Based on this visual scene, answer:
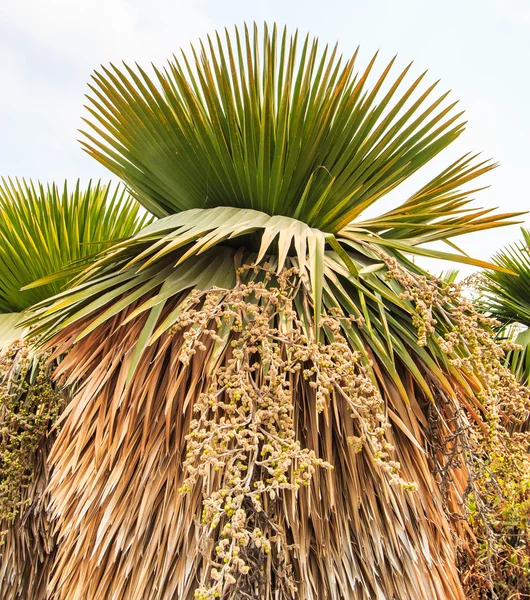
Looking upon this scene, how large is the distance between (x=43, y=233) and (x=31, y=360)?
47.5 inches

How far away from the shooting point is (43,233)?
11.9 feet

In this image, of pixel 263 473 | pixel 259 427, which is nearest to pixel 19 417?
pixel 263 473

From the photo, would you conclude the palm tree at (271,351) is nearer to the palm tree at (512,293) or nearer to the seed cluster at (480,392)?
the seed cluster at (480,392)

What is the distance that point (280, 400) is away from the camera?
1.47 m

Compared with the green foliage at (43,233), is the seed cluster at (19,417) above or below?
below

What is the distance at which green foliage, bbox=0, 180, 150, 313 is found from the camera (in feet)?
11.5

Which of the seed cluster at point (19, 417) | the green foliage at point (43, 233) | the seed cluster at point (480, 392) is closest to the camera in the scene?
the seed cluster at point (480, 392)

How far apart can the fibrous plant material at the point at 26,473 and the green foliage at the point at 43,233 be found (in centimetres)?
93

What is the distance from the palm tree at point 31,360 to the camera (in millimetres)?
2523

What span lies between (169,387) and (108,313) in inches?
17.9

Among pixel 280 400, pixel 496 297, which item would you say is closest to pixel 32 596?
pixel 280 400

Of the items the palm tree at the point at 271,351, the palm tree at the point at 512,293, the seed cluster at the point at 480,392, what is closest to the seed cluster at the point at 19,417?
the palm tree at the point at 271,351

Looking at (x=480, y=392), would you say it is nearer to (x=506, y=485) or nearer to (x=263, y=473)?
(x=506, y=485)

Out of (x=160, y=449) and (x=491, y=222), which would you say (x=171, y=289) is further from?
(x=491, y=222)
